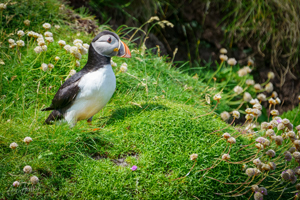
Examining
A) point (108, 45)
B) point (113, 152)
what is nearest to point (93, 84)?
point (108, 45)

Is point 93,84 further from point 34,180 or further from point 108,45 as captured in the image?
point 34,180

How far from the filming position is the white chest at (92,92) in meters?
2.99

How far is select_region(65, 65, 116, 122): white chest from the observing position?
2.99m

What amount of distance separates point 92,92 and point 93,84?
0.25 feet

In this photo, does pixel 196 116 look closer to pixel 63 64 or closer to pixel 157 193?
pixel 157 193

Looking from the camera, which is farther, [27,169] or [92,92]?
[92,92]

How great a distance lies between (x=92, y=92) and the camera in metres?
2.99

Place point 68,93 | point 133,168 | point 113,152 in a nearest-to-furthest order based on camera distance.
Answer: point 133,168 < point 113,152 < point 68,93

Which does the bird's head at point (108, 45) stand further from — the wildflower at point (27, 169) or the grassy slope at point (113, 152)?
the wildflower at point (27, 169)

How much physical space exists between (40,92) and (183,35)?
366cm

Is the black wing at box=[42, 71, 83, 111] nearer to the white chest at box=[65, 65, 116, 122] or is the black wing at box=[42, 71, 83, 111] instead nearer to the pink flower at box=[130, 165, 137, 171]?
the white chest at box=[65, 65, 116, 122]

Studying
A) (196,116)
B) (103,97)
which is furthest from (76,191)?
(196,116)

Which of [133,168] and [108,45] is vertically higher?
[108,45]

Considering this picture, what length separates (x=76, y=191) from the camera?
2.62m
